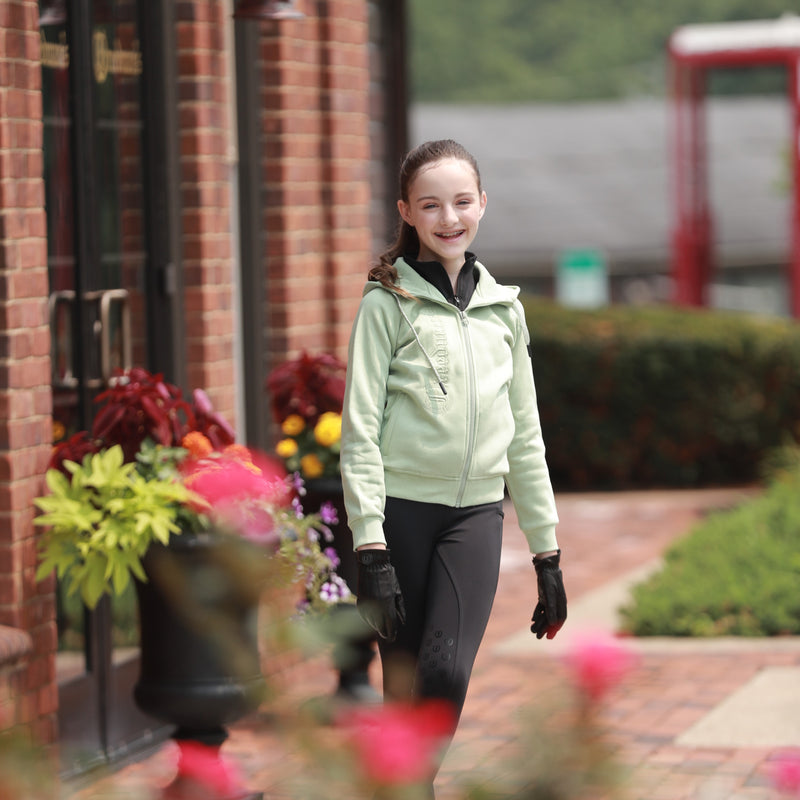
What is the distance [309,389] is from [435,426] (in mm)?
2130

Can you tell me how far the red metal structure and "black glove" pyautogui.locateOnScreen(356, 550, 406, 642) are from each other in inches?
527

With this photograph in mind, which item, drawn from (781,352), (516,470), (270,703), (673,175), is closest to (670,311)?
(781,352)

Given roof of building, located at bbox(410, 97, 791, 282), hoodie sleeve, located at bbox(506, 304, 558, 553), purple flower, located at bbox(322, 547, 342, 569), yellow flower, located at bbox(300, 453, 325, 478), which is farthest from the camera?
roof of building, located at bbox(410, 97, 791, 282)

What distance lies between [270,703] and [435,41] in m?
61.7

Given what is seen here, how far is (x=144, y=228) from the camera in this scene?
5.82 m

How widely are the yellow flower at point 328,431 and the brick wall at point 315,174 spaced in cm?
103

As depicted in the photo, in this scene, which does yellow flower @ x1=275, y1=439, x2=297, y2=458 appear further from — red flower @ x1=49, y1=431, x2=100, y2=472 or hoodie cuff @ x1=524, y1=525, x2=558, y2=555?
hoodie cuff @ x1=524, y1=525, x2=558, y2=555

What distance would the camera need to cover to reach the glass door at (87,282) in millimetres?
5250

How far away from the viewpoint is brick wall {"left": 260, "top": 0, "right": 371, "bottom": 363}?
6.62 meters

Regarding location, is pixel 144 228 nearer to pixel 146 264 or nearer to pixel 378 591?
pixel 146 264

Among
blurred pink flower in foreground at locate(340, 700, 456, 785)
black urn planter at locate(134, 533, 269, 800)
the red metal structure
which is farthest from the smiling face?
the red metal structure

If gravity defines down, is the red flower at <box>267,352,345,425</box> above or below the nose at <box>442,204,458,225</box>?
below

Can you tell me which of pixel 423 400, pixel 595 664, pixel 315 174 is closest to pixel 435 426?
pixel 423 400

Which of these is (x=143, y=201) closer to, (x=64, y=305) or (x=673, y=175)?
(x=64, y=305)
